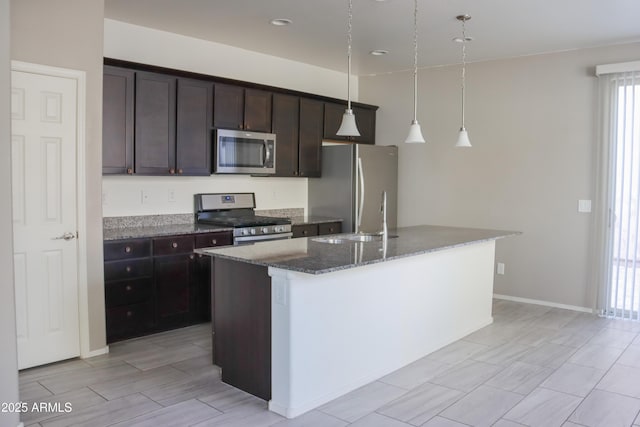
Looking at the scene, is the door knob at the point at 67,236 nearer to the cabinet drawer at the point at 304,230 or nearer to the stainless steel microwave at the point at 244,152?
the stainless steel microwave at the point at 244,152

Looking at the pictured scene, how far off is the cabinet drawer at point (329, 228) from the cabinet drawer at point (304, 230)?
3.0 inches

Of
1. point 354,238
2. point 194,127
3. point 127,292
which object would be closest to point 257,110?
point 194,127

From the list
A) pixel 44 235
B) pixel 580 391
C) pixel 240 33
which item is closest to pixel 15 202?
pixel 44 235

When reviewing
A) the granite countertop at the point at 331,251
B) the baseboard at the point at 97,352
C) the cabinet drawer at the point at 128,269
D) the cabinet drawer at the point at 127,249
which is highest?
the granite countertop at the point at 331,251

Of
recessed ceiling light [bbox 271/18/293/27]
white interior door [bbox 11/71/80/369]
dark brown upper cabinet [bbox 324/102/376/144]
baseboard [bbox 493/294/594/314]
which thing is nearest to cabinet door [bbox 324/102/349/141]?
dark brown upper cabinet [bbox 324/102/376/144]

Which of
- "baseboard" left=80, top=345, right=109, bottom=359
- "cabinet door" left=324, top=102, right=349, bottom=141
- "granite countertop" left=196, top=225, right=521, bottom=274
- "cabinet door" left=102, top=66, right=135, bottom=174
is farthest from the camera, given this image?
"cabinet door" left=324, top=102, right=349, bottom=141

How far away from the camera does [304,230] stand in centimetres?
544

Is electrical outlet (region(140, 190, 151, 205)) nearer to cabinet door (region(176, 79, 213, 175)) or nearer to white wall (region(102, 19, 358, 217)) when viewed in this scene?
white wall (region(102, 19, 358, 217))

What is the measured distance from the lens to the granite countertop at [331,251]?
2.77 meters

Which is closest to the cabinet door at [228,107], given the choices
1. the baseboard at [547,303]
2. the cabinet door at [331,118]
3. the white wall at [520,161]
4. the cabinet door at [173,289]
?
the cabinet door at [331,118]

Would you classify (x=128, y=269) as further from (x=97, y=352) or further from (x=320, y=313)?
(x=320, y=313)

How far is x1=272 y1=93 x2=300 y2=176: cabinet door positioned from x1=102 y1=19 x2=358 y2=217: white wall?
13.2 inches

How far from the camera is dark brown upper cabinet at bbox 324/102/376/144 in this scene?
19.6ft

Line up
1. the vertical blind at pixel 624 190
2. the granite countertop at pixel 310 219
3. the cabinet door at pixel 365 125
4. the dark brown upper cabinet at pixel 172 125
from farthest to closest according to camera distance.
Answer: the cabinet door at pixel 365 125 < the granite countertop at pixel 310 219 < the vertical blind at pixel 624 190 < the dark brown upper cabinet at pixel 172 125
